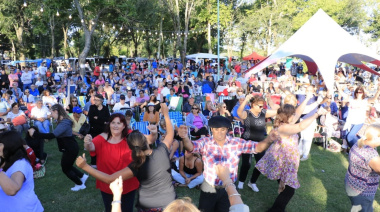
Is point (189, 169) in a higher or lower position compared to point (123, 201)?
lower

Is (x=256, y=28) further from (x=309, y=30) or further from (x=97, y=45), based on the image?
(x=309, y=30)

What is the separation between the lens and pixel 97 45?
38.3 metres

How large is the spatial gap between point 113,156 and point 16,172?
0.95m

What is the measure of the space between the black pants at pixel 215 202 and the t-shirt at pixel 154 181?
45cm

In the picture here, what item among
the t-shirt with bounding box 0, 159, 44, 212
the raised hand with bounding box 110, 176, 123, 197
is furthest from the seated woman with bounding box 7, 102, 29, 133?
the raised hand with bounding box 110, 176, 123, 197

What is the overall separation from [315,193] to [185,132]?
131 inches

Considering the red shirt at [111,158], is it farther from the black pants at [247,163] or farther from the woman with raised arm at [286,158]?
the black pants at [247,163]

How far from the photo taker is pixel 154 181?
7.80 ft

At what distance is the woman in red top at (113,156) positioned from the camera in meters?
2.90

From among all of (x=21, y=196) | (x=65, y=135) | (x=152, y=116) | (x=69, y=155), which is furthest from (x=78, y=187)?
(x=152, y=116)

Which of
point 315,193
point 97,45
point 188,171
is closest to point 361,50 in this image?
point 315,193

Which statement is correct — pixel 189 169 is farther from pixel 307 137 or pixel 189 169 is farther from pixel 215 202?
pixel 307 137

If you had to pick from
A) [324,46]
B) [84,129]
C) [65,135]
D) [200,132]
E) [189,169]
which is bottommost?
[189,169]

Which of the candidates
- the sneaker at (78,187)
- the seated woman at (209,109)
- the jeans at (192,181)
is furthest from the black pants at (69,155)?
the seated woman at (209,109)
